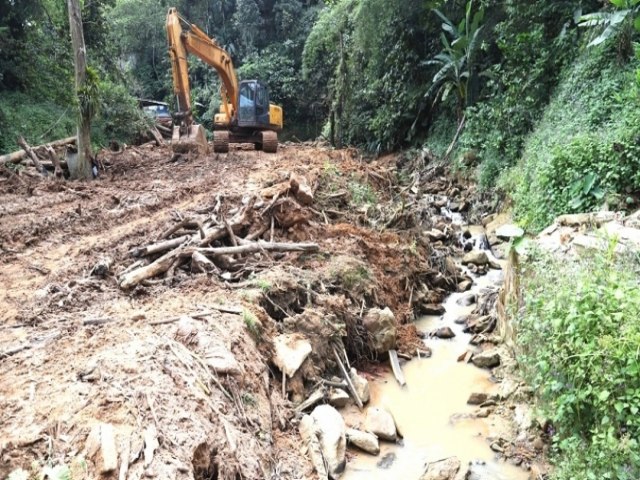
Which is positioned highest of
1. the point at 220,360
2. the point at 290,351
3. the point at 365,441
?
the point at 220,360

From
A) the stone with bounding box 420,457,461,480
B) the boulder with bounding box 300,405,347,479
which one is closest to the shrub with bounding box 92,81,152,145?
the boulder with bounding box 300,405,347,479

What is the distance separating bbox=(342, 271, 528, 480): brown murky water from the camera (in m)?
4.45

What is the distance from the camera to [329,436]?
4453 mm

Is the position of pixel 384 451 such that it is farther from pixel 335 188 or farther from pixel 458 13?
pixel 458 13

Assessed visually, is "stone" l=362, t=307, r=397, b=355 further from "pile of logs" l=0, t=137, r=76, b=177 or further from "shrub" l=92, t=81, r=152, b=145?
"shrub" l=92, t=81, r=152, b=145

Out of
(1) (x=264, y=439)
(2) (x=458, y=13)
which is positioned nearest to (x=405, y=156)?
(2) (x=458, y=13)

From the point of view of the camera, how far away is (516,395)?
519cm

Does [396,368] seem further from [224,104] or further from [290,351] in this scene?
[224,104]

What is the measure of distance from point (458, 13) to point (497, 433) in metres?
14.4

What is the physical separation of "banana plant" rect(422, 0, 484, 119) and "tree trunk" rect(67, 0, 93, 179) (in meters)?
9.64

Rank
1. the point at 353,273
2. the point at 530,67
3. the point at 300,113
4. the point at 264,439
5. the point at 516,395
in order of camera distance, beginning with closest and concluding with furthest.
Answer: the point at 264,439 → the point at 516,395 → the point at 353,273 → the point at 530,67 → the point at 300,113

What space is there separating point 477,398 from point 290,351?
2145 mm

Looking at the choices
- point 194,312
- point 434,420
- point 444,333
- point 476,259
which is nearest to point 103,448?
point 194,312

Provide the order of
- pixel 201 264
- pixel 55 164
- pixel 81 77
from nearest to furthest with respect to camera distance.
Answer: pixel 201 264, pixel 81 77, pixel 55 164
